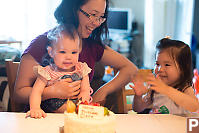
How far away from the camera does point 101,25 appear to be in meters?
1.45

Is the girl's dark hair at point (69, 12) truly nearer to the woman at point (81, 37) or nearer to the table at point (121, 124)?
the woman at point (81, 37)

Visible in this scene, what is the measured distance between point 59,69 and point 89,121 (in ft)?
1.40

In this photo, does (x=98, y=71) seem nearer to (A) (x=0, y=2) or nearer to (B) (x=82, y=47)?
(B) (x=82, y=47)

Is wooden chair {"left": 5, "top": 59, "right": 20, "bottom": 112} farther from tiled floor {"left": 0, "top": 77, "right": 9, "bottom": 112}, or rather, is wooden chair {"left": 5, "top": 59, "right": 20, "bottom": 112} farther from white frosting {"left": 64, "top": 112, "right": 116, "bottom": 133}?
white frosting {"left": 64, "top": 112, "right": 116, "bottom": 133}

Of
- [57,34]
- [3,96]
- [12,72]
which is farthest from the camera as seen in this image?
[3,96]

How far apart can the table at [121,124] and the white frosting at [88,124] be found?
0.38 ft

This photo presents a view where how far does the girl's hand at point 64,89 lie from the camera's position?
47.6 inches

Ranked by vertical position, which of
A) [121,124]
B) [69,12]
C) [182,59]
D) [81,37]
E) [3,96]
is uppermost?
[69,12]

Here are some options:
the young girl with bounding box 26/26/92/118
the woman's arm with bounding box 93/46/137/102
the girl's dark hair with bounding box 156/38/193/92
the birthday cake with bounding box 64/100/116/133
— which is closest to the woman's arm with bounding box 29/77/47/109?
the young girl with bounding box 26/26/92/118

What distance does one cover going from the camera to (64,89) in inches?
48.1

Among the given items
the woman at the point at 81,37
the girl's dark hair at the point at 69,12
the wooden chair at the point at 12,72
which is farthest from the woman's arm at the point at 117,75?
the wooden chair at the point at 12,72

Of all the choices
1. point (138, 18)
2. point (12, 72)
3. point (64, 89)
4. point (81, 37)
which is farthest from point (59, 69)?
point (138, 18)

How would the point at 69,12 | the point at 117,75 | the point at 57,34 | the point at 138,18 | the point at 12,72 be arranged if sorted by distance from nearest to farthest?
1. the point at 57,34
2. the point at 69,12
3. the point at 12,72
4. the point at 117,75
5. the point at 138,18

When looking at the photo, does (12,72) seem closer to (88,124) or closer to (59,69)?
(59,69)
